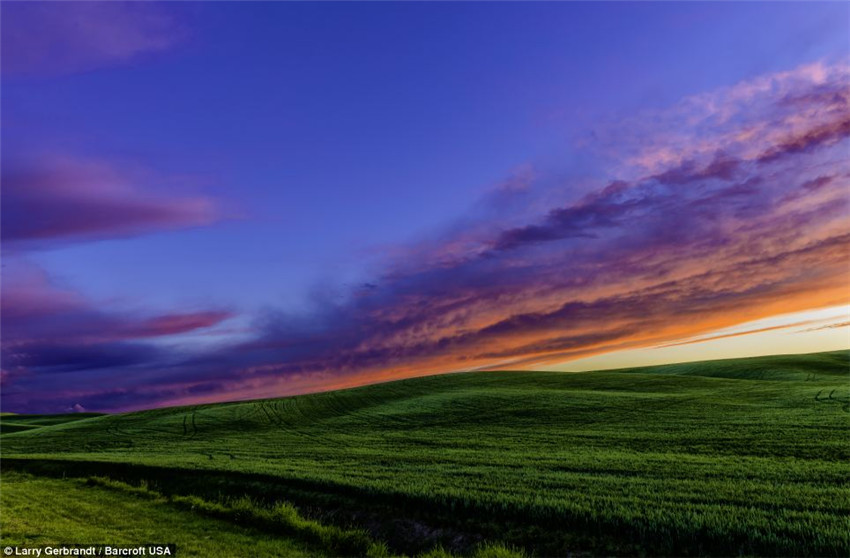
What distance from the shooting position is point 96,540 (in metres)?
14.1

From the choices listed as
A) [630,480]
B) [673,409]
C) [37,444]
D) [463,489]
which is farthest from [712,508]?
[37,444]

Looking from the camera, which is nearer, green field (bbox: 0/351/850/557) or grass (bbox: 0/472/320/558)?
green field (bbox: 0/351/850/557)

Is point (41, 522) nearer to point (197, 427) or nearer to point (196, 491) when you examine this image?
point (196, 491)

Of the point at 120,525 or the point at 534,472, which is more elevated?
the point at 120,525

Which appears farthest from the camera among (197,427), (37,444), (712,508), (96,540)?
(197,427)

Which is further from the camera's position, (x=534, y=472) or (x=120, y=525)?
(x=534, y=472)

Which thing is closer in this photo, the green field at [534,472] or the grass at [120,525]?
the green field at [534,472]

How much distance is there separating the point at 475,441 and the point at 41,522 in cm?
2150

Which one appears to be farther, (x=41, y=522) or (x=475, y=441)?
(x=475, y=441)

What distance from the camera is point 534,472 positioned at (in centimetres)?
1898

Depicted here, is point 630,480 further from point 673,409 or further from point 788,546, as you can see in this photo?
point 673,409

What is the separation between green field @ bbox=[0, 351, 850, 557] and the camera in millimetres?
12094

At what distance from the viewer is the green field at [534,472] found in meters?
12.1

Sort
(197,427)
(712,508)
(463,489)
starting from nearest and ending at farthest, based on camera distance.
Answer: (712,508) < (463,489) < (197,427)
